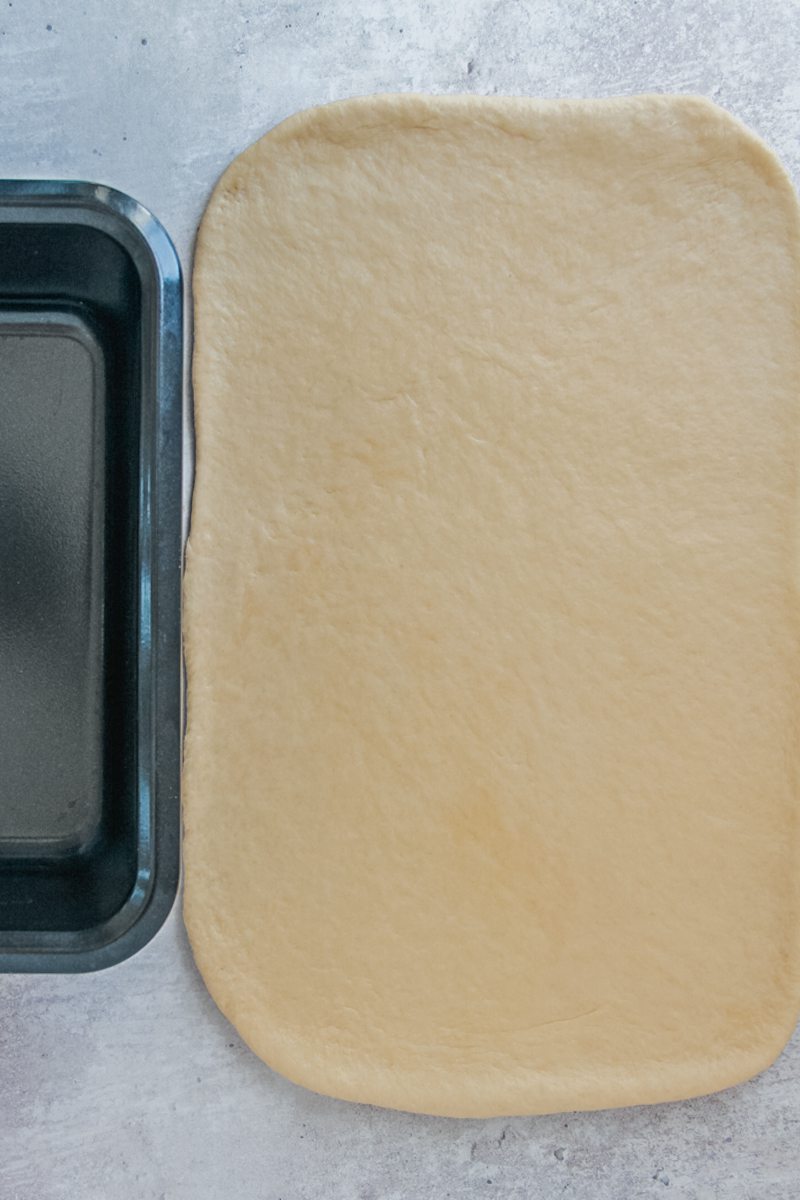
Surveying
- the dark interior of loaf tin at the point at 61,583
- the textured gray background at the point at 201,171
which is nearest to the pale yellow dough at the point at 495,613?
the textured gray background at the point at 201,171

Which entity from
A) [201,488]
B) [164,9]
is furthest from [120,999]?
[164,9]

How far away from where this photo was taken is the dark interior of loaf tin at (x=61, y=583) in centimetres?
96

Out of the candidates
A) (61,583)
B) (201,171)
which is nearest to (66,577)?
(61,583)

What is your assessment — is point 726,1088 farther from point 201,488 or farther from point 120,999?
point 201,488

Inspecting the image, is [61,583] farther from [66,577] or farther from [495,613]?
[495,613]

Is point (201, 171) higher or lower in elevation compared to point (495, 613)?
higher

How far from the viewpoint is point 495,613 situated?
Answer: 85 cm

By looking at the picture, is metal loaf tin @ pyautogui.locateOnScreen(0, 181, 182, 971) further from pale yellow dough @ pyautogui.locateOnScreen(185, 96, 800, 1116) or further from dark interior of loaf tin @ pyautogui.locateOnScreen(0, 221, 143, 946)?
pale yellow dough @ pyautogui.locateOnScreen(185, 96, 800, 1116)

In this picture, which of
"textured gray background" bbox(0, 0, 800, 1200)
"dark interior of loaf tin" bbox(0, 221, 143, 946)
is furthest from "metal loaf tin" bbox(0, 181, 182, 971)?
"textured gray background" bbox(0, 0, 800, 1200)

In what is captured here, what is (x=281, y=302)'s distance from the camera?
0.84m

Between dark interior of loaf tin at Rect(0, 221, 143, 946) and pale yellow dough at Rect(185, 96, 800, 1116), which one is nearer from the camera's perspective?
pale yellow dough at Rect(185, 96, 800, 1116)

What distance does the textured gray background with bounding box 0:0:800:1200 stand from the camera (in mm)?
866

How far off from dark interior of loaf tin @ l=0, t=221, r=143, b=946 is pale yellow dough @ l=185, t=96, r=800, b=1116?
0.17 metres

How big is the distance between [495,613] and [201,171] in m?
0.52
